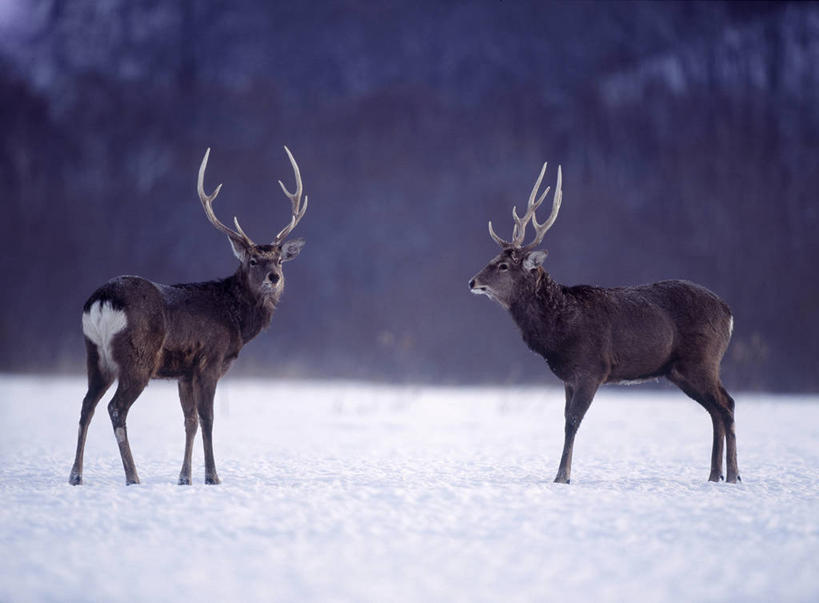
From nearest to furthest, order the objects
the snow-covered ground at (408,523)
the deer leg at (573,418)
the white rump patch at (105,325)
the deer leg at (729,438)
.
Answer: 1. the snow-covered ground at (408,523)
2. the white rump patch at (105,325)
3. the deer leg at (573,418)
4. the deer leg at (729,438)

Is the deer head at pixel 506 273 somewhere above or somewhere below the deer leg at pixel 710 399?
above

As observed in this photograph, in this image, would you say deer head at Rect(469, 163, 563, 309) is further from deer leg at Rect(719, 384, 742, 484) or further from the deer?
deer leg at Rect(719, 384, 742, 484)

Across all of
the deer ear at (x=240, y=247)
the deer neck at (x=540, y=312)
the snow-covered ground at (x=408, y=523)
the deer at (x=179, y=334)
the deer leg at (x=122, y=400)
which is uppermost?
the deer ear at (x=240, y=247)

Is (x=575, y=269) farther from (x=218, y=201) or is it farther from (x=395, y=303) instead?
(x=218, y=201)

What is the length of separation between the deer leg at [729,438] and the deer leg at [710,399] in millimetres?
47

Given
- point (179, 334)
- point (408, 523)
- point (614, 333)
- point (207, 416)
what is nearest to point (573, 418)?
point (614, 333)

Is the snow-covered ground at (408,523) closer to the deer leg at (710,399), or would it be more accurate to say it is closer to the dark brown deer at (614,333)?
the deer leg at (710,399)

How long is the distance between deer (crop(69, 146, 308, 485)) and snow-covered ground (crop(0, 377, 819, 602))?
605 millimetres

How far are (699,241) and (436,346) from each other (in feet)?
55.2

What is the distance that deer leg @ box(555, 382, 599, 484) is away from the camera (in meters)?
7.93

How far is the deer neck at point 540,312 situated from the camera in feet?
27.3

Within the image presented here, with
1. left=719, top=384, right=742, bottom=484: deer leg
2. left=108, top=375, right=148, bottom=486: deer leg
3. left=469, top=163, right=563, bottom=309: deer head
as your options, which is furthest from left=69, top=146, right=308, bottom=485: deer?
left=719, top=384, right=742, bottom=484: deer leg

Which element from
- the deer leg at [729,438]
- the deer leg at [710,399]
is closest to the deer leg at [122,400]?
the deer leg at [710,399]

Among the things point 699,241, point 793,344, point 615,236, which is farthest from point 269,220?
point 793,344
